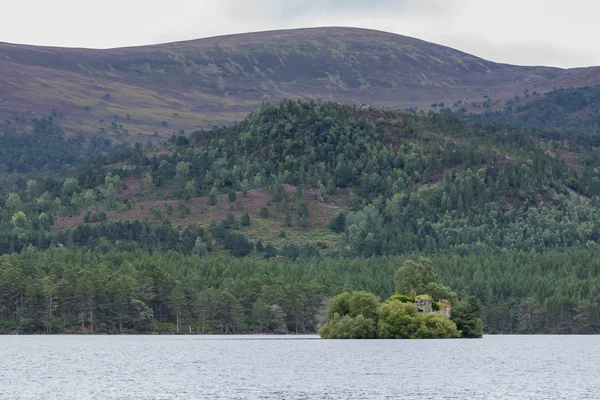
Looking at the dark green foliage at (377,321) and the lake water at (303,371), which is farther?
the dark green foliage at (377,321)

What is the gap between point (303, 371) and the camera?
131m

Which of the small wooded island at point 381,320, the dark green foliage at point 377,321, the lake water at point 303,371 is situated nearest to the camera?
the lake water at point 303,371

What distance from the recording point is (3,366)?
142125 millimetres

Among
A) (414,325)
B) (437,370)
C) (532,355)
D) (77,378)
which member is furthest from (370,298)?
(77,378)

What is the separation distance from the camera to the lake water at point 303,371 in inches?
4240

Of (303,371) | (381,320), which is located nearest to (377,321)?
(381,320)

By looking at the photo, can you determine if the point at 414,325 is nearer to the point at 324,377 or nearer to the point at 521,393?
the point at 324,377

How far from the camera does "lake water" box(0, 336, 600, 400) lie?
10769 cm

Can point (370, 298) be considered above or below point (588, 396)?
below

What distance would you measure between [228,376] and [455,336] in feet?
260

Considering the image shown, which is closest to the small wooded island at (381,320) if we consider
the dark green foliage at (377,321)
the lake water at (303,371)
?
the dark green foliage at (377,321)

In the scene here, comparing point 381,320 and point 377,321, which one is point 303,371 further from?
point 377,321

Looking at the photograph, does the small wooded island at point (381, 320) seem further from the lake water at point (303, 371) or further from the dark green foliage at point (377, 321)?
the lake water at point (303, 371)

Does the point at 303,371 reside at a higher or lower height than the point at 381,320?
higher
